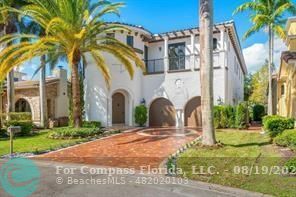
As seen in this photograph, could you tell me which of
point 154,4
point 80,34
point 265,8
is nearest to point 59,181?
point 80,34

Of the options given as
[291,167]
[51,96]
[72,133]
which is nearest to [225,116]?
[72,133]

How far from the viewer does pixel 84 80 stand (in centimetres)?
2503

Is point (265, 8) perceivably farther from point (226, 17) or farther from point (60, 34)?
point (60, 34)

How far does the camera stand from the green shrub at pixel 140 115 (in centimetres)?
2492

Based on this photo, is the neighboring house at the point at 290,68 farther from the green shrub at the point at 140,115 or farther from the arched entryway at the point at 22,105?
the arched entryway at the point at 22,105

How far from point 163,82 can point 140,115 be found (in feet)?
11.5

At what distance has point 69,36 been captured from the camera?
56.6ft

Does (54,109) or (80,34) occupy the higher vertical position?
(80,34)

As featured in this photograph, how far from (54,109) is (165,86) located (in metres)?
10.9

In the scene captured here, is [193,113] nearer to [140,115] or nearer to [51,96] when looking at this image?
[140,115]

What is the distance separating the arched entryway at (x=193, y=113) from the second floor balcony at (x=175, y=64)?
279 cm

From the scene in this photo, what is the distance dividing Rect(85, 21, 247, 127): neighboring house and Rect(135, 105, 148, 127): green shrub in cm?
55

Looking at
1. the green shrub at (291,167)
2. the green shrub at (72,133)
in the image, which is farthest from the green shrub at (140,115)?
the green shrub at (291,167)

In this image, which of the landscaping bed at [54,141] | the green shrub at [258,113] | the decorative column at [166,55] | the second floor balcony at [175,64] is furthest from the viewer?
the green shrub at [258,113]
